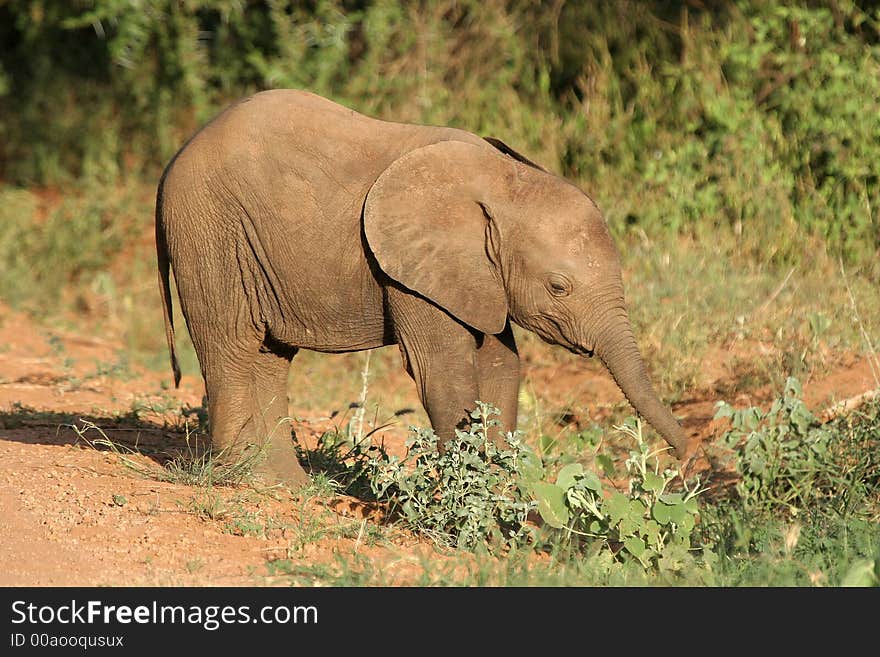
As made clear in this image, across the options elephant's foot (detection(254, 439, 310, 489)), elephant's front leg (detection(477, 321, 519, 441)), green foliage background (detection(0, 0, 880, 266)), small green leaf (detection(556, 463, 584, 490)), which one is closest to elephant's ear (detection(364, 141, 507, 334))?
elephant's front leg (detection(477, 321, 519, 441))

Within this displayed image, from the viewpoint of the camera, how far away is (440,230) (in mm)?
5934

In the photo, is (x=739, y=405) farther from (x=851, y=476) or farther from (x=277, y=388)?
(x=277, y=388)

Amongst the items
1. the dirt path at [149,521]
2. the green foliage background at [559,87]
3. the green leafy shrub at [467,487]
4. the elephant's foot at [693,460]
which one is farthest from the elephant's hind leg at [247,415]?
the green foliage background at [559,87]

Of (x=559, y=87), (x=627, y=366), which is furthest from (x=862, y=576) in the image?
(x=559, y=87)

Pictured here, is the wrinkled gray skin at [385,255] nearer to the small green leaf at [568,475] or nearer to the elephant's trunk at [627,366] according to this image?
the elephant's trunk at [627,366]

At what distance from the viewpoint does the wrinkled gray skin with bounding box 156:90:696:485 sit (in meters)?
5.86

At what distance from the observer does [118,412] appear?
8148 mm

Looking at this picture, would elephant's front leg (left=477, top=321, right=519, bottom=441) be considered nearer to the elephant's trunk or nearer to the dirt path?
the elephant's trunk

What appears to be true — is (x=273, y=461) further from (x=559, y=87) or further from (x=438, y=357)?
(x=559, y=87)

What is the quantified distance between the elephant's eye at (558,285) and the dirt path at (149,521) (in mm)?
1233

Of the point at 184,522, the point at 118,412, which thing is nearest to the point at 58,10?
the point at 118,412

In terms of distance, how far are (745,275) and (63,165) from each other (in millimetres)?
7470

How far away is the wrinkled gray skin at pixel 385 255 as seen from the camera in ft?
19.2

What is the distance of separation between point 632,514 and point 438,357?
43.6 inches
